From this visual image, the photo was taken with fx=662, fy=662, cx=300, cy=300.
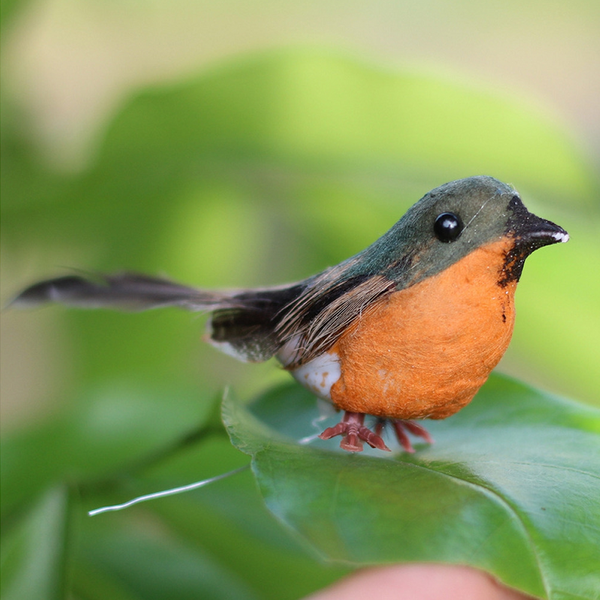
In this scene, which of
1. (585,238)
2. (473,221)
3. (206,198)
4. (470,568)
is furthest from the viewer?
(206,198)

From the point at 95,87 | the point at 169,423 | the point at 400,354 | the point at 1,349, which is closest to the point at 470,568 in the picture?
the point at 400,354

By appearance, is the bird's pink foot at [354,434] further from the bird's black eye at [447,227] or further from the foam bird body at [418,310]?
the bird's black eye at [447,227]

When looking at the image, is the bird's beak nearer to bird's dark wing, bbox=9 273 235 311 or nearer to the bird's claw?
the bird's claw

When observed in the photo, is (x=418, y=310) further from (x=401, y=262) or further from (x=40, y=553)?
(x=40, y=553)

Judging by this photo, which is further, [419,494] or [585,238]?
[585,238]

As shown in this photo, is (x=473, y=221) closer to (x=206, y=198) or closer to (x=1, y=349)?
(x=206, y=198)

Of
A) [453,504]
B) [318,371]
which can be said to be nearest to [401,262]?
[318,371]

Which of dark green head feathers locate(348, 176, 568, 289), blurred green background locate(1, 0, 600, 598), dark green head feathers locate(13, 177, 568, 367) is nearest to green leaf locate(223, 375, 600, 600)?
dark green head feathers locate(13, 177, 568, 367)
